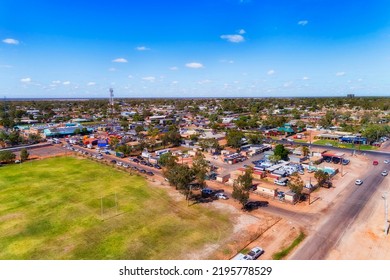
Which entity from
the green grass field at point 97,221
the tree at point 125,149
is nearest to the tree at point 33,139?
the tree at point 125,149

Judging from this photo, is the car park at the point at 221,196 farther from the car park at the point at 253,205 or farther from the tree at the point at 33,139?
the tree at the point at 33,139

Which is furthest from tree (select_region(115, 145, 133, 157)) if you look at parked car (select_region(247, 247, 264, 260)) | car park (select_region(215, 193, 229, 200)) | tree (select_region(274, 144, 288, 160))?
parked car (select_region(247, 247, 264, 260))

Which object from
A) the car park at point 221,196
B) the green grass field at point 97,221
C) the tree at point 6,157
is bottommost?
the green grass field at point 97,221

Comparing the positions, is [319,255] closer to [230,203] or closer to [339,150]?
[230,203]

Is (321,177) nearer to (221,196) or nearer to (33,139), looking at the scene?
(221,196)

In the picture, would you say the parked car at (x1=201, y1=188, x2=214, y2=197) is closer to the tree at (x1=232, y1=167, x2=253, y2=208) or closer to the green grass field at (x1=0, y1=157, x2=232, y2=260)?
the green grass field at (x1=0, y1=157, x2=232, y2=260)

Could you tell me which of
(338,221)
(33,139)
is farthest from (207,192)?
(33,139)
